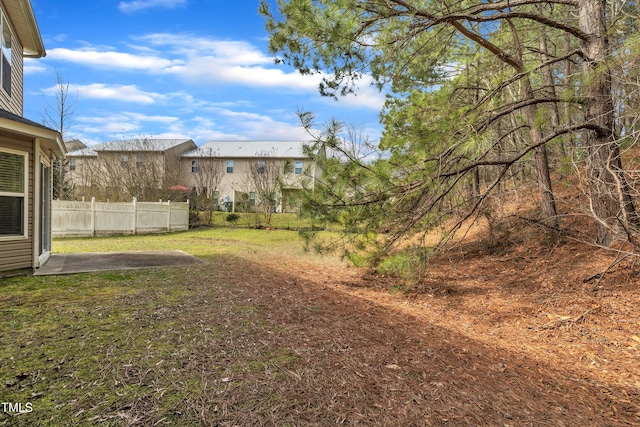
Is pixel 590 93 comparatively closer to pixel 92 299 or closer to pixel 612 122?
pixel 612 122

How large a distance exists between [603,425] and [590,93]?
16.2 feet

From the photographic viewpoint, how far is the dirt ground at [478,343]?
8.54 ft

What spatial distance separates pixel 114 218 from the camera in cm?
1499

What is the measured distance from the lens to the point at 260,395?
99.2 inches

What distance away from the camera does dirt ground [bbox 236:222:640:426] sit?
8.54 ft

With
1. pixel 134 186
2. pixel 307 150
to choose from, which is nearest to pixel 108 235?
pixel 134 186

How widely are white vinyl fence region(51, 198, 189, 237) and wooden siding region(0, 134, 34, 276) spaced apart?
8.23m

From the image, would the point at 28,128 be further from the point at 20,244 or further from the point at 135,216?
the point at 135,216

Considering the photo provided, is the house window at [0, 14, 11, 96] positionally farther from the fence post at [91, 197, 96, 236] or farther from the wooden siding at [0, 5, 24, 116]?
the fence post at [91, 197, 96, 236]

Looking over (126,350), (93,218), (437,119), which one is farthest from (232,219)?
(126,350)

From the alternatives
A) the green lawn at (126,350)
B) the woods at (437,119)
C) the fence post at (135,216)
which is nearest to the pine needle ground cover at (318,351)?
the green lawn at (126,350)

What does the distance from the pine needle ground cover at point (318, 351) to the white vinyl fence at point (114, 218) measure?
9118 millimetres

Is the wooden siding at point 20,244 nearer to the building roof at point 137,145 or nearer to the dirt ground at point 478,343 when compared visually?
the dirt ground at point 478,343

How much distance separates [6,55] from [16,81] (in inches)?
41.6
